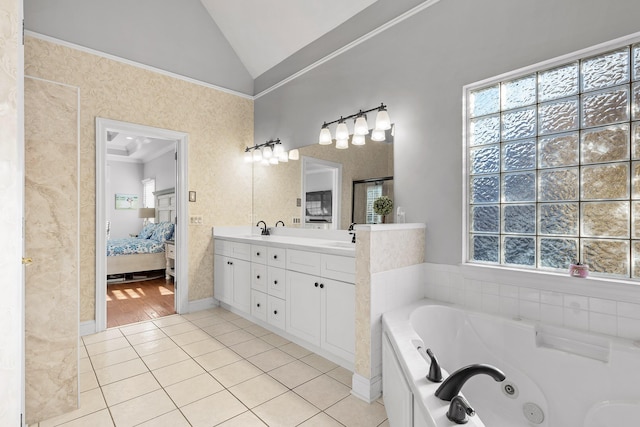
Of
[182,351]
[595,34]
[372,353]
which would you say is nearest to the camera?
[595,34]

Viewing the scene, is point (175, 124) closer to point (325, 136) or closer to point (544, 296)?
point (325, 136)

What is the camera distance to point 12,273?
0.99 meters

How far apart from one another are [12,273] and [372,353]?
5.83 feet

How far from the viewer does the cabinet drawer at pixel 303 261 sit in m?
2.52

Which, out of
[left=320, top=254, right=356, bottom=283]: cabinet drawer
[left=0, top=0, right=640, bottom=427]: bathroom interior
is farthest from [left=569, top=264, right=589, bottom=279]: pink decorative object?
[left=320, top=254, right=356, bottom=283]: cabinet drawer

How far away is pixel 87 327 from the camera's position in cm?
305

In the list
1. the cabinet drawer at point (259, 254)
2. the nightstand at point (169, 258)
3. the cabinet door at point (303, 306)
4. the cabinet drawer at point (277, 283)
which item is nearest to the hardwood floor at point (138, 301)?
the nightstand at point (169, 258)

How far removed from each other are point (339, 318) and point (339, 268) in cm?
37

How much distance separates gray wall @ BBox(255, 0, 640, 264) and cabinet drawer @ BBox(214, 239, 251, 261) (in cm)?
168

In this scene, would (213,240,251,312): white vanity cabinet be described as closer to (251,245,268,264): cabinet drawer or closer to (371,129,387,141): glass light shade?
(251,245,268,264): cabinet drawer

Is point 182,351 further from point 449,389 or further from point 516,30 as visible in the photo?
point 516,30

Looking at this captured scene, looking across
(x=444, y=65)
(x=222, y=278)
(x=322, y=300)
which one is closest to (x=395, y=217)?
(x=322, y=300)

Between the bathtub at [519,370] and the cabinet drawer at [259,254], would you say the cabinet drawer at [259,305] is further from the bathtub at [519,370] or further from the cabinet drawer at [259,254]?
the bathtub at [519,370]

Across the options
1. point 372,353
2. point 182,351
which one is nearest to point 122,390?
point 182,351
